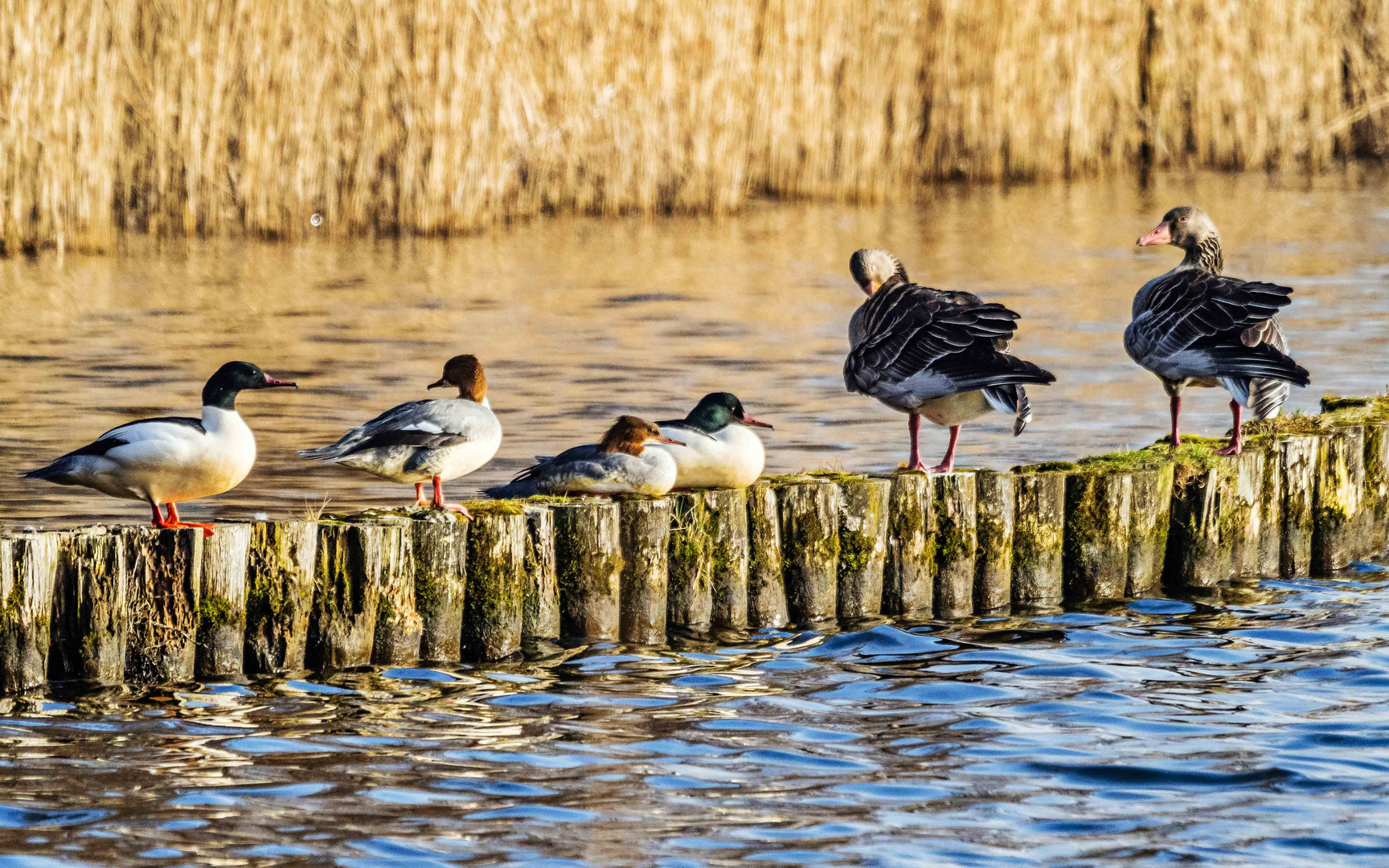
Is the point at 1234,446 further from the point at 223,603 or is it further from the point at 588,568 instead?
the point at 223,603

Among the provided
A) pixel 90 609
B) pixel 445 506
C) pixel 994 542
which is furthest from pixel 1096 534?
pixel 90 609

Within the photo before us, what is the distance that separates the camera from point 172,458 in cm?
734

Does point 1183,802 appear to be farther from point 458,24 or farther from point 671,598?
point 458,24

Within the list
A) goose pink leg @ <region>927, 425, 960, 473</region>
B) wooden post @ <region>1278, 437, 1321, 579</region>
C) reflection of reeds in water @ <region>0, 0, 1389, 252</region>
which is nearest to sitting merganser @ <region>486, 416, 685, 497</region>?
goose pink leg @ <region>927, 425, 960, 473</region>

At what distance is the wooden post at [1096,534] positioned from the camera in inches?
348

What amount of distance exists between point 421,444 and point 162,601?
1209 millimetres

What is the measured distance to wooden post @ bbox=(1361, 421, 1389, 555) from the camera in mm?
9703

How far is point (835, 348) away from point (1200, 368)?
759 cm

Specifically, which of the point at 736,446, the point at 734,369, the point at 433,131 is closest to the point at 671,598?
the point at 736,446

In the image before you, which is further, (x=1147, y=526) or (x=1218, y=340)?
(x=1147, y=526)

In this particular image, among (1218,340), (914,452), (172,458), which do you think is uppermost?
(1218,340)

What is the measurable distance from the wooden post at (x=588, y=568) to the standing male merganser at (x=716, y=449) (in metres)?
0.49

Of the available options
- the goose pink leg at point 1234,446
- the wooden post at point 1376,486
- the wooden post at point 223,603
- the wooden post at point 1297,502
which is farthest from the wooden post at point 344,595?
the wooden post at point 1376,486

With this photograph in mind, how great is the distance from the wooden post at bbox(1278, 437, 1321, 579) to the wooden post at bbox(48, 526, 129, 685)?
5.28m
